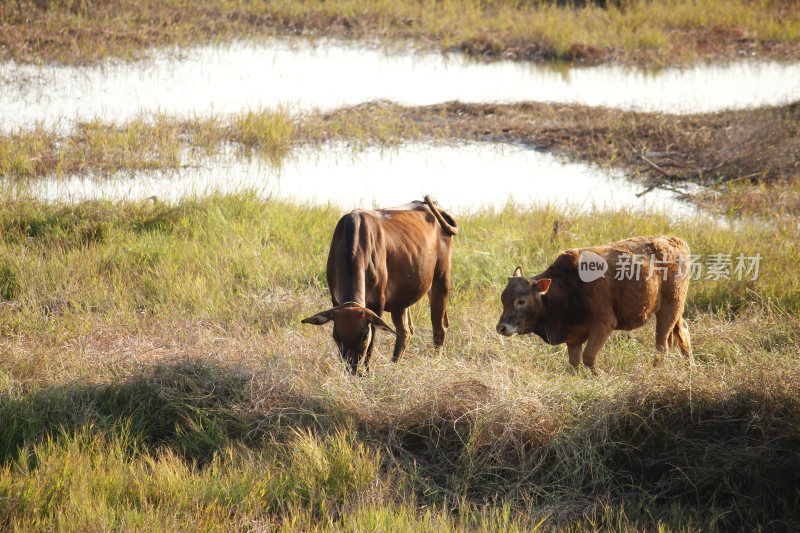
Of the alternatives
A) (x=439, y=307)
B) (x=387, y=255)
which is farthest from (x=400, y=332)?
(x=387, y=255)

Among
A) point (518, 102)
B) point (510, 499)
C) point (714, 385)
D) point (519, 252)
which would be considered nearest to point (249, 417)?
point (510, 499)

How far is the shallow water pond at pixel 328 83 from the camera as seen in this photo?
13.8m

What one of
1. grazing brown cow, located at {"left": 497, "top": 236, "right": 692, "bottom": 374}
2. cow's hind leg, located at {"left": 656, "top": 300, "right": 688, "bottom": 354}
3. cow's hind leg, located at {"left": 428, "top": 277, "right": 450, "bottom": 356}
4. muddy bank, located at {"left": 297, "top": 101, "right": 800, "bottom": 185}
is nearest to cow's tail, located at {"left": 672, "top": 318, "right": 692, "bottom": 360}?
cow's hind leg, located at {"left": 656, "top": 300, "right": 688, "bottom": 354}

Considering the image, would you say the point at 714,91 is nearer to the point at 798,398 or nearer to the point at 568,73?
the point at 568,73

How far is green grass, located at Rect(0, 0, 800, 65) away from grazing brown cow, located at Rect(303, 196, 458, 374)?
11.5 metres

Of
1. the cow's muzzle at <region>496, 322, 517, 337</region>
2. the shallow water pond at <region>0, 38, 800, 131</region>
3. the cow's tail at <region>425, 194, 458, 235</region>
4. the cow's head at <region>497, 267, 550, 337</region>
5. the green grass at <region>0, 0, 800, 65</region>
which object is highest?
the green grass at <region>0, 0, 800, 65</region>

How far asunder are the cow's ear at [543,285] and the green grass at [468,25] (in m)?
12.9

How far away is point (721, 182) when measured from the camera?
1196cm

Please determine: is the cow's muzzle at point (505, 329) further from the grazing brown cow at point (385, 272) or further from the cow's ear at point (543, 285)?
the grazing brown cow at point (385, 272)

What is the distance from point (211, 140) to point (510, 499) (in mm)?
9482

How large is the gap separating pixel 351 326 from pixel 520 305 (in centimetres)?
138

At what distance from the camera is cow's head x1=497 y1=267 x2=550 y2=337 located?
5956 millimetres

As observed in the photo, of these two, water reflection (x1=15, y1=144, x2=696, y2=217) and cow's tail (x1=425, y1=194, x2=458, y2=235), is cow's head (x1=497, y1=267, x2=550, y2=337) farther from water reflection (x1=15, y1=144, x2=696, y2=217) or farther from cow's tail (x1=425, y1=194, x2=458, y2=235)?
water reflection (x1=15, y1=144, x2=696, y2=217)

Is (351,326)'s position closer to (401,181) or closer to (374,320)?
(374,320)
